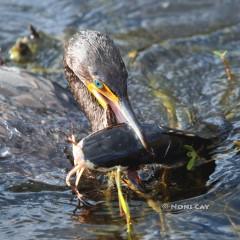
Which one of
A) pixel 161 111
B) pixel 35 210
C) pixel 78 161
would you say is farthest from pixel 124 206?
pixel 161 111

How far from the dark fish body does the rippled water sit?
0.78 ft

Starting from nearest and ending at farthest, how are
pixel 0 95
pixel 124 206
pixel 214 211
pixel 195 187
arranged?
pixel 124 206 < pixel 214 211 < pixel 195 187 < pixel 0 95

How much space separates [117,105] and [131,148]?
49 cm

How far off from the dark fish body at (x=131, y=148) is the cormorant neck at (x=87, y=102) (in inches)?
26.5

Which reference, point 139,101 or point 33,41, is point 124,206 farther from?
point 33,41

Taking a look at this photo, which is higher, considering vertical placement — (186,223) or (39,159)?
(39,159)

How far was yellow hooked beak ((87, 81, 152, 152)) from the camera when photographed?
5.18 metres

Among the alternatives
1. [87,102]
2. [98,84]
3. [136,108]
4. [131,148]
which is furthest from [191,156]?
[136,108]

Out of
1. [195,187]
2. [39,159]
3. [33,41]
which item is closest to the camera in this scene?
[195,187]

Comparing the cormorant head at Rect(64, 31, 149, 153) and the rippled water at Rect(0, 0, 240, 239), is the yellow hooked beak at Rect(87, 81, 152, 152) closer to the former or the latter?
the cormorant head at Rect(64, 31, 149, 153)

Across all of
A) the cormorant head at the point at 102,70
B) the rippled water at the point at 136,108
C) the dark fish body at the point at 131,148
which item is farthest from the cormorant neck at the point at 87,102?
the dark fish body at the point at 131,148

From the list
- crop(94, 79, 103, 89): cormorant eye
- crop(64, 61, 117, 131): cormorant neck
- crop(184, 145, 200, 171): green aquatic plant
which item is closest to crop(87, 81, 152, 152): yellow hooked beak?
crop(94, 79, 103, 89): cormorant eye

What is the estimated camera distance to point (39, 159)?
6.07 meters

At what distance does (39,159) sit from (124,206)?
56.5 inches
